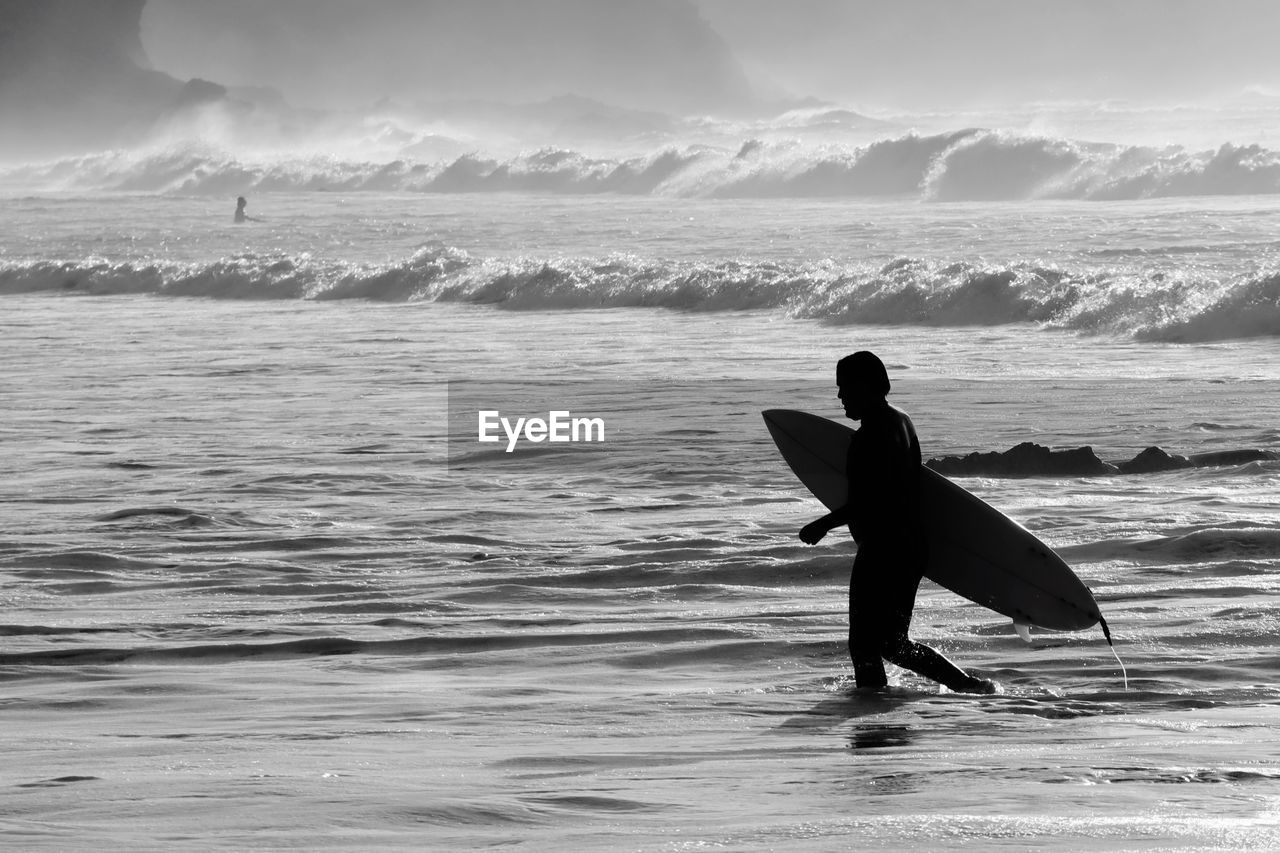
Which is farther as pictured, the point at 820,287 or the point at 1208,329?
the point at 820,287

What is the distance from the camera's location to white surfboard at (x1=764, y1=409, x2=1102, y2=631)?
5.73 m

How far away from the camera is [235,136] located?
128 meters

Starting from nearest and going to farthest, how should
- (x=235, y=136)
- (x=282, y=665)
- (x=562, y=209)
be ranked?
(x=282, y=665), (x=562, y=209), (x=235, y=136)

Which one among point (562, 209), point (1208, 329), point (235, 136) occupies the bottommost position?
point (1208, 329)

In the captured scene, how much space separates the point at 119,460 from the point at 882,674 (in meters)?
6.85

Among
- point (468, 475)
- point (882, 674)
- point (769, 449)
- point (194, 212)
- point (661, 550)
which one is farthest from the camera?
point (194, 212)

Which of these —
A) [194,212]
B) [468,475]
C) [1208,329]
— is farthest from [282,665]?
[194,212]

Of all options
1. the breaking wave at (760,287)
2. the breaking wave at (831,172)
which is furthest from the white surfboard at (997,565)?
the breaking wave at (831,172)

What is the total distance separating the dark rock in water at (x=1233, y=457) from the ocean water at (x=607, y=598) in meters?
0.16

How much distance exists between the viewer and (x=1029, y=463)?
9.89 metres

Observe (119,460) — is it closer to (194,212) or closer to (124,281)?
(124,281)

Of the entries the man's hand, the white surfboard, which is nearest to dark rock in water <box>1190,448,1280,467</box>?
the white surfboard

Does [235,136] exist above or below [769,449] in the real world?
above

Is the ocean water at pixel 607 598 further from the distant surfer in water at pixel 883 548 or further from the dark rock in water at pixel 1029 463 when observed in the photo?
the dark rock in water at pixel 1029 463
